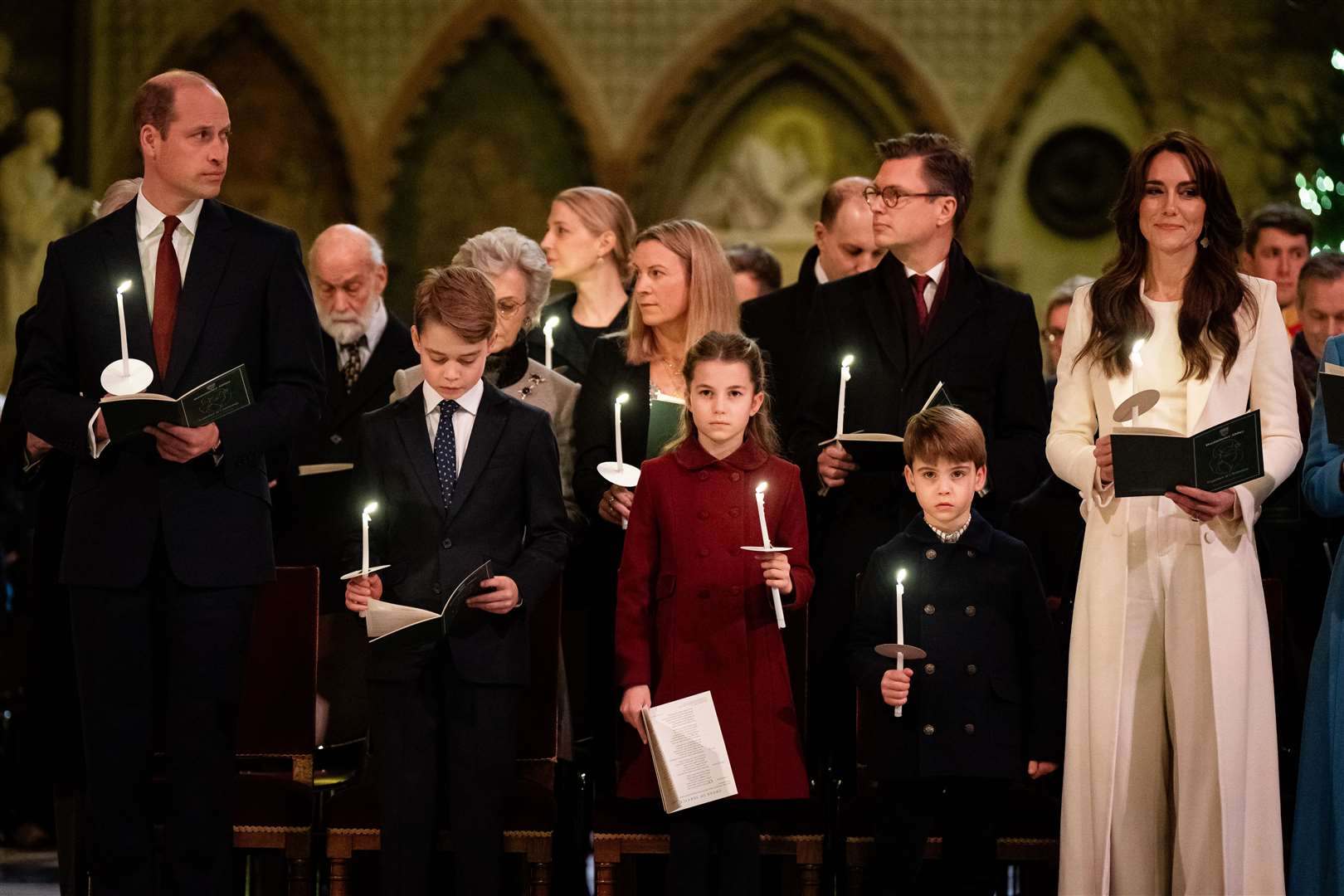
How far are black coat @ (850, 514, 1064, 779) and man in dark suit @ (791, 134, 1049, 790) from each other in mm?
344

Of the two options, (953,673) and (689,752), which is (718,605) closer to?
(689,752)

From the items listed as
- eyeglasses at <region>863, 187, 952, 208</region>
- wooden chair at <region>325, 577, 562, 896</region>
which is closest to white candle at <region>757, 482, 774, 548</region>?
wooden chair at <region>325, 577, 562, 896</region>

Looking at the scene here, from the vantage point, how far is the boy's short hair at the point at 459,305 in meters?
3.79

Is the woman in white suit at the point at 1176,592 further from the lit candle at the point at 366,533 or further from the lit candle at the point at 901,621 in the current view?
the lit candle at the point at 366,533

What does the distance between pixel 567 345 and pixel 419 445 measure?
1439 millimetres

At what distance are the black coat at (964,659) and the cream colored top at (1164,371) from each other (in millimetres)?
437

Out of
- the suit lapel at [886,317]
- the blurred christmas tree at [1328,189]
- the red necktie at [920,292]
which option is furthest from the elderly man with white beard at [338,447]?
the blurred christmas tree at [1328,189]

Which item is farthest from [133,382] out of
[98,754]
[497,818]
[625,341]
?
[625,341]

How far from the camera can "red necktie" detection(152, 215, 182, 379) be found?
3.45 m

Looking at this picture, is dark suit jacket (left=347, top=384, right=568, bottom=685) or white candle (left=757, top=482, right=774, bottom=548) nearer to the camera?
white candle (left=757, top=482, right=774, bottom=548)

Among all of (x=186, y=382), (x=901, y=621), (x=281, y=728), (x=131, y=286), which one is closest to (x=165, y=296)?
(x=131, y=286)

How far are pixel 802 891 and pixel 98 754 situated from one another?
1.63 m

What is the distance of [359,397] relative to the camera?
495 cm

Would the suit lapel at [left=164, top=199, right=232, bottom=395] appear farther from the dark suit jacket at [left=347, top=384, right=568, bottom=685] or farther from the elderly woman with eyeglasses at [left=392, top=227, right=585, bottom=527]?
the elderly woman with eyeglasses at [left=392, top=227, right=585, bottom=527]
